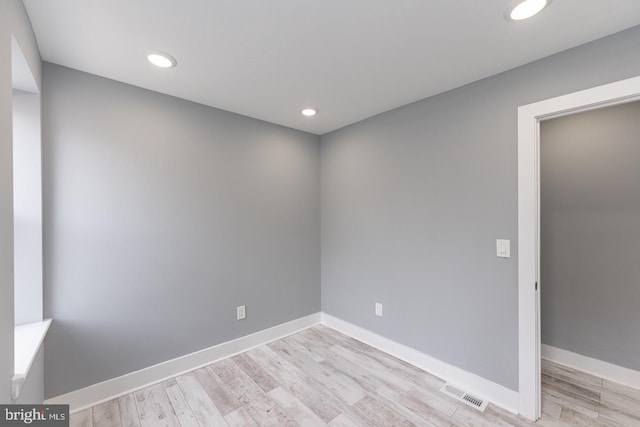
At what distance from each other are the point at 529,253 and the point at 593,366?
149 centimetres

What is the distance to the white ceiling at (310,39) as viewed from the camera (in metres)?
1.34

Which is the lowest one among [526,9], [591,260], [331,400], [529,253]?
[331,400]

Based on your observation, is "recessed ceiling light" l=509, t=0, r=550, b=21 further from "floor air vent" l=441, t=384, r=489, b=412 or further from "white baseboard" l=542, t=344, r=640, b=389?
"white baseboard" l=542, t=344, r=640, b=389

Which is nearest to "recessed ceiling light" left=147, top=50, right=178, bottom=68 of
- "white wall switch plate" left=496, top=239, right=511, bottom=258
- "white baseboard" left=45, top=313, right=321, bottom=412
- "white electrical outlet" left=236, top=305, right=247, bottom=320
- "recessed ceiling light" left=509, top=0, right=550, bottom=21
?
"recessed ceiling light" left=509, top=0, right=550, bottom=21

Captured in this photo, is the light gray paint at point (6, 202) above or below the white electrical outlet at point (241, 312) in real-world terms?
above

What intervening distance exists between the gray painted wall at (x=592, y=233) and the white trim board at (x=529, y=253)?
1.07 m

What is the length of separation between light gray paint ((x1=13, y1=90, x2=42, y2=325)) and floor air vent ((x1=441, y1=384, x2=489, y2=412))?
9.63ft

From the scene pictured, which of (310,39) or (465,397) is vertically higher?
(310,39)

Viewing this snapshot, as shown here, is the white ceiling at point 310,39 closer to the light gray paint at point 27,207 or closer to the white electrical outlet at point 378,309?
the light gray paint at point 27,207

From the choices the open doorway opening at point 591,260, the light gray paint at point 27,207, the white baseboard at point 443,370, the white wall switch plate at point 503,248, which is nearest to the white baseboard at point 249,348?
the white baseboard at point 443,370

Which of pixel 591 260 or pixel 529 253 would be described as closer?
pixel 529 253

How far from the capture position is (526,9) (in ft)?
4.43

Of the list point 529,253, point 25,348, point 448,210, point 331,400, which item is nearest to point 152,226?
point 25,348

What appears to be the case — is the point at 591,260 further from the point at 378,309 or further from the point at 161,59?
the point at 161,59
